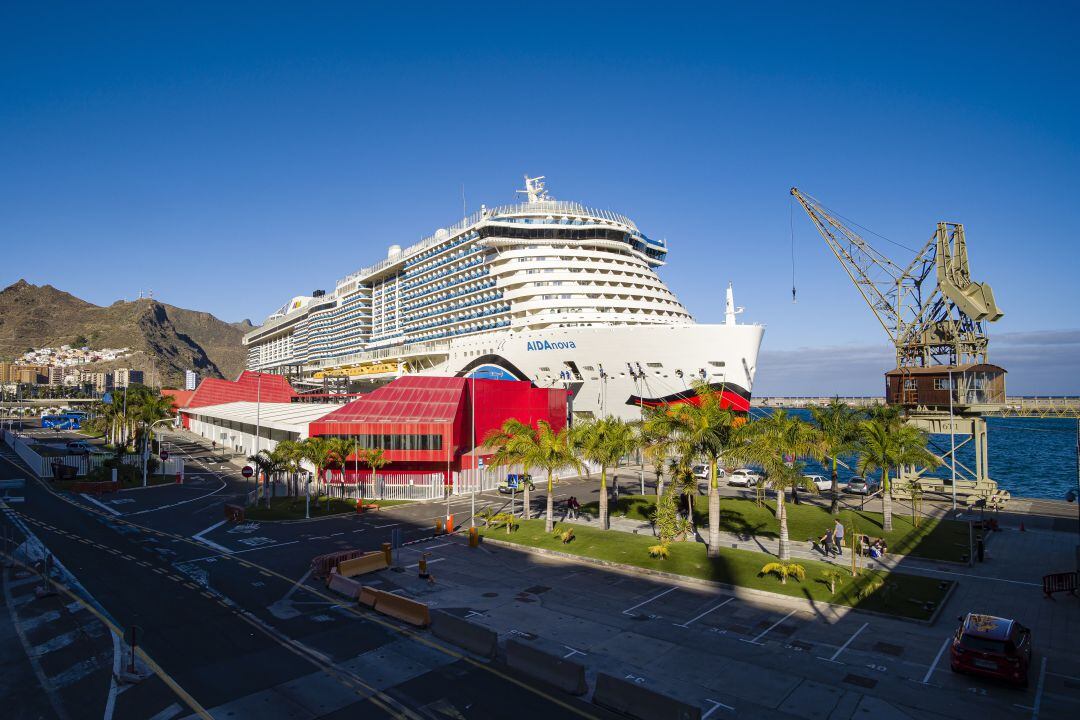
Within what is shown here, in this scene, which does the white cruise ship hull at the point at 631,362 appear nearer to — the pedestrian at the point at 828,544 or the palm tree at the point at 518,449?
the palm tree at the point at 518,449

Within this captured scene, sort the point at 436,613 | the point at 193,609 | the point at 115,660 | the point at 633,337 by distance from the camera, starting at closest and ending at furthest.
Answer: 1. the point at 115,660
2. the point at 436,613
3. the point at 193,609
4. the point at 633,337

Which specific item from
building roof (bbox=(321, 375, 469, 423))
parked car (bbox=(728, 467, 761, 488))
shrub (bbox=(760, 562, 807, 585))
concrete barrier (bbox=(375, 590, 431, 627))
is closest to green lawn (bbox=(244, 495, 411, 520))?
building roof (bbox=(321, 375, 469, 423))

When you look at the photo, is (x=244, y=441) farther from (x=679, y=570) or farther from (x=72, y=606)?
(x=679, y=570)

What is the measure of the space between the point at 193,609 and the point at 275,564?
5.71 m

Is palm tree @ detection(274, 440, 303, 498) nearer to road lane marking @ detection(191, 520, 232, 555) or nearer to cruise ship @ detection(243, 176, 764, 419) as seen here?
road lane marking @ detection(191, 520, 232, 555)

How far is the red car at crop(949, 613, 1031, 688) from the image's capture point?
13.2 meters

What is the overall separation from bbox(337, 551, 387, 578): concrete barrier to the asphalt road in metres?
1.14

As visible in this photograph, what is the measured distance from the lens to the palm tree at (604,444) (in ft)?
96.0

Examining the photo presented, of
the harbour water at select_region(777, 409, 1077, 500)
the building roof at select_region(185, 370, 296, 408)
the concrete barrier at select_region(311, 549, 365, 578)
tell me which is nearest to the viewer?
the concrete barrier at select_region(311, 549, 365, 578)

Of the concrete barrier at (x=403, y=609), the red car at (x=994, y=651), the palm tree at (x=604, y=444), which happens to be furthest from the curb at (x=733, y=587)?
the concrete barrier at (x=403, y=609)

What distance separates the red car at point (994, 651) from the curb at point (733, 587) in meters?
3.28

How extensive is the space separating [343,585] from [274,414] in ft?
147


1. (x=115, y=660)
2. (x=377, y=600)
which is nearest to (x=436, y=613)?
(x=377, y=600)

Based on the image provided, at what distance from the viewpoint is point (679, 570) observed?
2231cm
